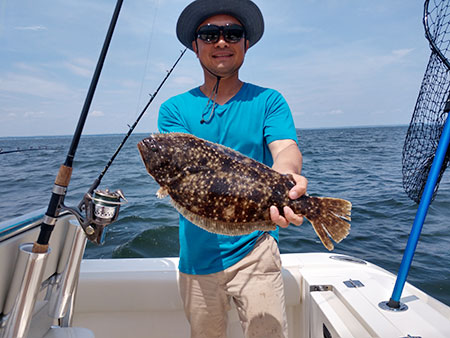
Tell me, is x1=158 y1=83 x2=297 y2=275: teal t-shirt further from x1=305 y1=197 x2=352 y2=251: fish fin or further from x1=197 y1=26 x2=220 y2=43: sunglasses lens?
x1=305 y1=197 x2=352 y2=251: fish fin

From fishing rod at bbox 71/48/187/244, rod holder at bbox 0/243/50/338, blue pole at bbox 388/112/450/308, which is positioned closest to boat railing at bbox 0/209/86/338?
rod holder at bbox 0/243/50/338

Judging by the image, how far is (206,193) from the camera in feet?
6.27

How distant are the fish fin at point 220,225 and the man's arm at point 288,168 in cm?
11

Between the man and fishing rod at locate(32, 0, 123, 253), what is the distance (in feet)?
1.92

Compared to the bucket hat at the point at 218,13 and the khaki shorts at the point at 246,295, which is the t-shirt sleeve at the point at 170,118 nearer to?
the bucket hat at the point at 218,13

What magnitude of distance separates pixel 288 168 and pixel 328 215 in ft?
1.29

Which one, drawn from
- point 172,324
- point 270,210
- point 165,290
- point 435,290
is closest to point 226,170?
point 270,210

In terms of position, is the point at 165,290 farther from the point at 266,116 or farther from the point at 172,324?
the point at 266,116

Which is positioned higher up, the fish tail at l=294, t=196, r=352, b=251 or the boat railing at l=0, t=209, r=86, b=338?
the fish tail at l=294, t=196, r=352, b=251

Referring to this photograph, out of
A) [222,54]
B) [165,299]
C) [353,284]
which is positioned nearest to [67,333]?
[165,299]

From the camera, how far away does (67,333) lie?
203 cm

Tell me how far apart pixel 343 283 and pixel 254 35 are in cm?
254

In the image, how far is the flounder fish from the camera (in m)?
1.91

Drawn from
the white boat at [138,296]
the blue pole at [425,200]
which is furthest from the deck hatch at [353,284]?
the blue pole at [425,200]
